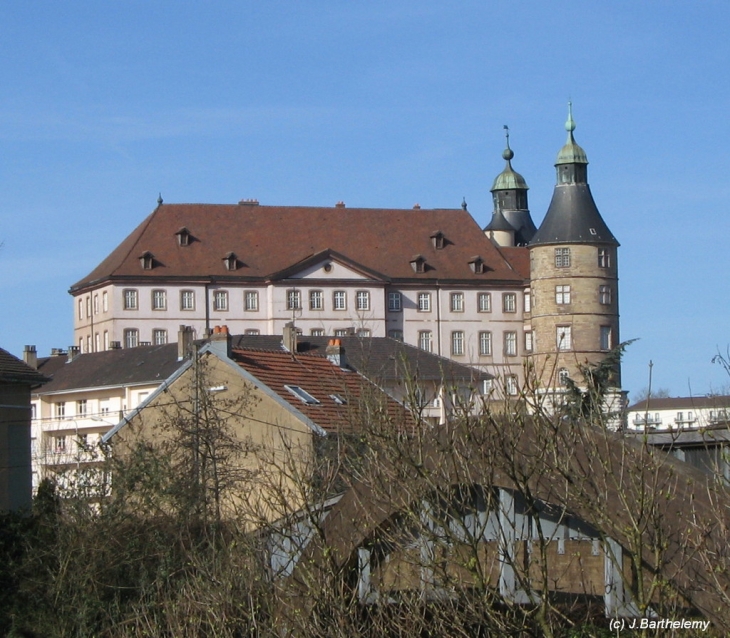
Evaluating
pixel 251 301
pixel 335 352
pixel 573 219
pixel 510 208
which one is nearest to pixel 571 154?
pixel 573 219

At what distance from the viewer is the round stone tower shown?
3098 inches

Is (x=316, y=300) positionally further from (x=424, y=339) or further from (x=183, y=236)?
(x=183, y=236)

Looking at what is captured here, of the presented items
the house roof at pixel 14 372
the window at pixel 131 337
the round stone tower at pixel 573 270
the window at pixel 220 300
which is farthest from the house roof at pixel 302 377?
the round stone tower at pixel 573 270

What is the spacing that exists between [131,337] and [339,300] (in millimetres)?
11003

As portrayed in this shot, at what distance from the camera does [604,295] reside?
7994 cm

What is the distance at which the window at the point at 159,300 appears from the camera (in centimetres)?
7794

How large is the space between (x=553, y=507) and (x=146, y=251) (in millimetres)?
72245

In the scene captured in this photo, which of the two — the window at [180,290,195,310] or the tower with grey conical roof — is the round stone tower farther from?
the tower with grey conical roof

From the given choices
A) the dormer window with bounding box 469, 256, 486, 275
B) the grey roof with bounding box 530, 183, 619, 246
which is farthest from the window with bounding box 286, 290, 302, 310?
the grey roof with bounding box 530, 183, 619, 246

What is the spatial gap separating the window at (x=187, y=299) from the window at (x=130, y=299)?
240cm

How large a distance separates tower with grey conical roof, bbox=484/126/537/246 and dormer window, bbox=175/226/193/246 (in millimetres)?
35621

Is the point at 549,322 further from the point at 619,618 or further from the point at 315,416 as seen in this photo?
the point at 619,618

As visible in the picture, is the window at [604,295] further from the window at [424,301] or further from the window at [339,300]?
the window at [339,300]

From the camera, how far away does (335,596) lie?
24.3 ft
